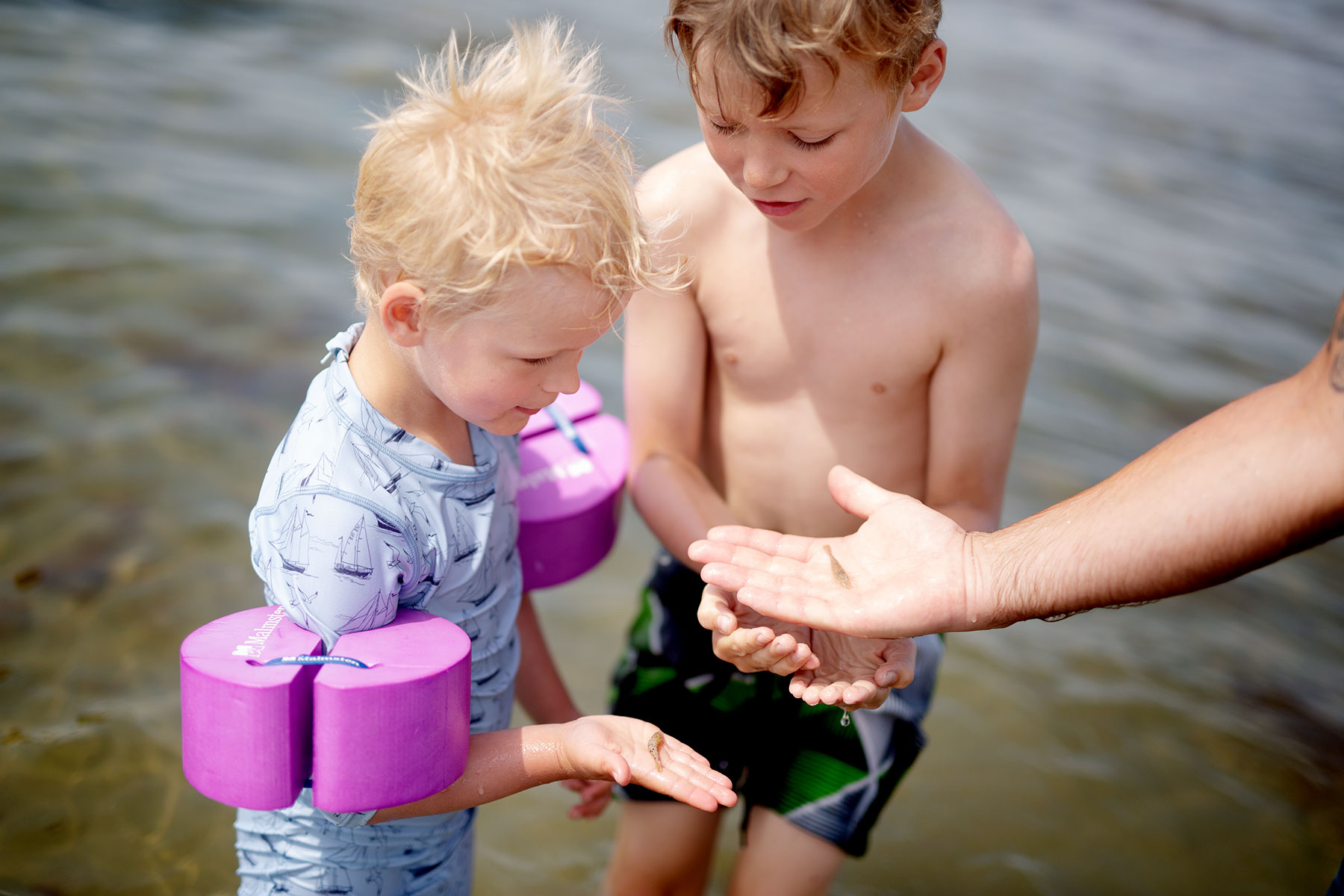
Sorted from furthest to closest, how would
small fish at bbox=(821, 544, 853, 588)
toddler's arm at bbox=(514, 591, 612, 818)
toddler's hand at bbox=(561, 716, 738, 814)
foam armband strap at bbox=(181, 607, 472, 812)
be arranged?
toddler's arm at bbox=(514, 591, 612, 818)
small fish at bbox=(821, 544, 853, 588)
toddler's hand at bbox=(561, 716, 738, 814)
foam armband strap at bbox=(181, 607, 472, 812)

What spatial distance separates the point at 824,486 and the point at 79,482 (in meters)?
2.52

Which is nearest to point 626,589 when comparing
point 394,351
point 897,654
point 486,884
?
point 486,884

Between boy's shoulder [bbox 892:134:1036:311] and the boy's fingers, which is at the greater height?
boy's shoulder [bbox 892:134:1036:311]

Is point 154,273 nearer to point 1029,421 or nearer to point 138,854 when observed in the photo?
point 138,854

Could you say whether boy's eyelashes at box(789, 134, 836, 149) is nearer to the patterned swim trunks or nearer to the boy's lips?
the boy's lips

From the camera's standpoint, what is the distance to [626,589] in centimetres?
379

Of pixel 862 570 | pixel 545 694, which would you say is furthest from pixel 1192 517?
pixel 545 694

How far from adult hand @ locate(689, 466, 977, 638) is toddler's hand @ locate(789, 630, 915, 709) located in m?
0.13

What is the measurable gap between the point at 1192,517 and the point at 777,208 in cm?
91

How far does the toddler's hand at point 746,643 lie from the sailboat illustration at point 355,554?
626mm

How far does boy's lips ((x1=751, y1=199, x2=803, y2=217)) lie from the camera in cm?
204

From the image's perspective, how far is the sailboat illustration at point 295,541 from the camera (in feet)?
5.40

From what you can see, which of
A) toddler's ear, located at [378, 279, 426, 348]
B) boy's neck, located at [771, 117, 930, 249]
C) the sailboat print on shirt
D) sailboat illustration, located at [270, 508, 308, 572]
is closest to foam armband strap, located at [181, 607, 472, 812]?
the sailboat print on shirt

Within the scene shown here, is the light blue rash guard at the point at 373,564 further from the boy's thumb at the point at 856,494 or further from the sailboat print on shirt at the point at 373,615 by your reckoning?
the boy's thumb at the point at 856,494
